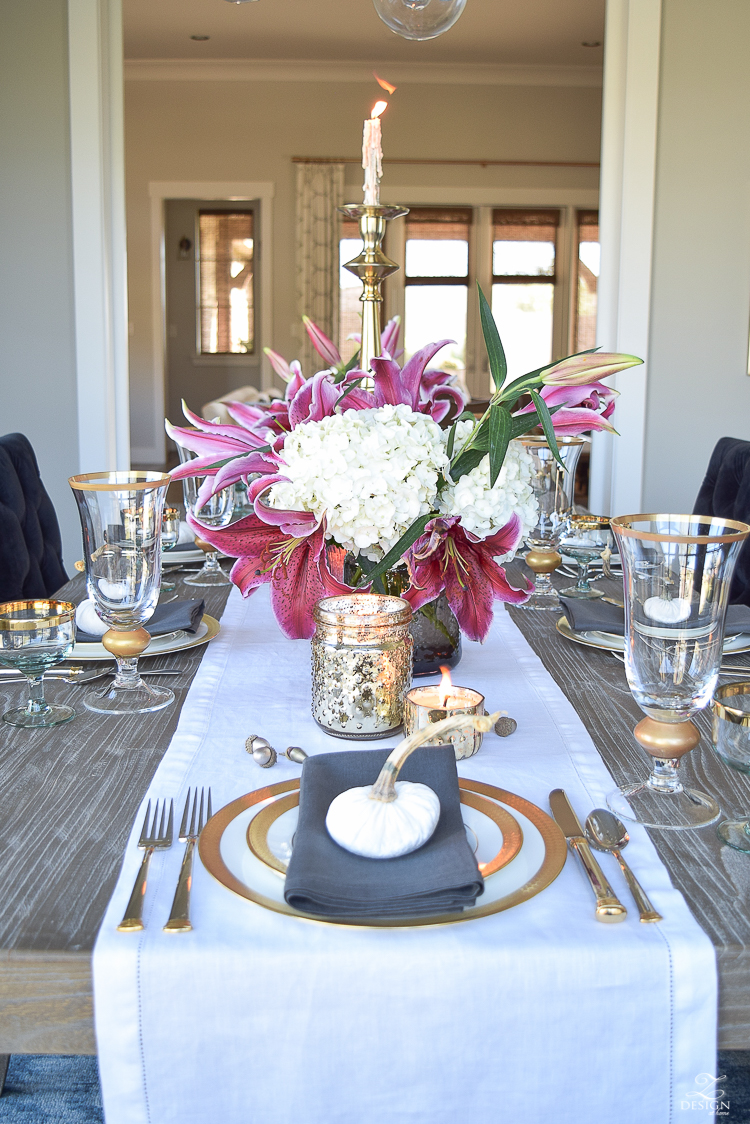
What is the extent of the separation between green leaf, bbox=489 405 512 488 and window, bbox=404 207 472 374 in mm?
8372

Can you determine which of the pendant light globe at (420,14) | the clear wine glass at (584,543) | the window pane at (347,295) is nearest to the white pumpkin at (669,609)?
the clear wine glass at (584,543)

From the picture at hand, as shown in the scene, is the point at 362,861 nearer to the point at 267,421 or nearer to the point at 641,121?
the point at 267,421

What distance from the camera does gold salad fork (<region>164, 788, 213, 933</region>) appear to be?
611 millimetres

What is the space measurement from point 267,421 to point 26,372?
2880mm

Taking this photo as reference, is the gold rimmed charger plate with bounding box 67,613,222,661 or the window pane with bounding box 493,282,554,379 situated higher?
the window pane with bounding box 493,282,554,379

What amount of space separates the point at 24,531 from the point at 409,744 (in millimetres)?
1634

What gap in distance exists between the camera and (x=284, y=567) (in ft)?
3.39

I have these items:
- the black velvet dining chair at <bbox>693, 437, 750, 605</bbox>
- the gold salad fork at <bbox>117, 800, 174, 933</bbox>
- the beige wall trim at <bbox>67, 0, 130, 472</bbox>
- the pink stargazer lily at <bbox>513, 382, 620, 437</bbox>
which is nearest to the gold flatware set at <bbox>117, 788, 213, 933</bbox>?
the gold salad fork at <bbox>117, 800, 174, 933</bbox>

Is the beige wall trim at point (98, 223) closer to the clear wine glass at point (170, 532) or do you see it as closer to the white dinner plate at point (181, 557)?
the white dinner plate at point (181, 557)

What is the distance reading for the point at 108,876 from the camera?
0.69 meters


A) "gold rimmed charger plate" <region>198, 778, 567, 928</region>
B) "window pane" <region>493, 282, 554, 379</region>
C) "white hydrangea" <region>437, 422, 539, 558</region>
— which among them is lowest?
"gold rimmed charger plate" <region>198, 778, 567, 928</region>

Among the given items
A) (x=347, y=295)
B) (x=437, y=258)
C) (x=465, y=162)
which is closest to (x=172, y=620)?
(x=347, y=295)

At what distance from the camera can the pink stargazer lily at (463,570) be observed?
98cm

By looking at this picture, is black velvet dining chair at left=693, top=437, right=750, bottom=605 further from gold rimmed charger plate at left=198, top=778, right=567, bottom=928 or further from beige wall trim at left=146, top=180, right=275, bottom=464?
beige wall trim at left=146, top=180, right=275, bottom=464
